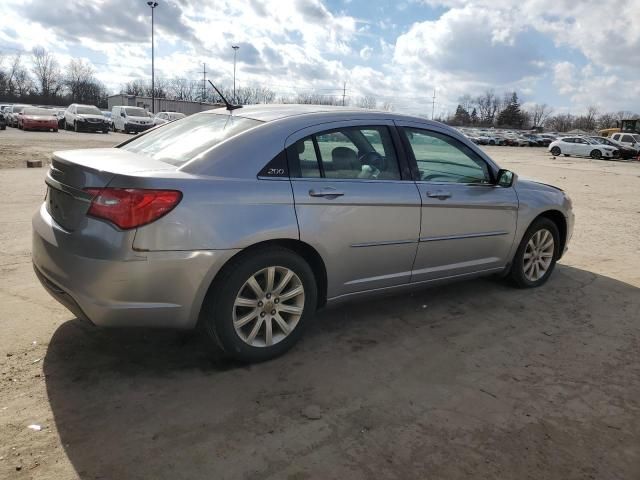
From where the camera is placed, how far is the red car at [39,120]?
31500 mm

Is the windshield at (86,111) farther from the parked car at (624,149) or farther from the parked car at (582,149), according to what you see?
the parked car at (624,149)

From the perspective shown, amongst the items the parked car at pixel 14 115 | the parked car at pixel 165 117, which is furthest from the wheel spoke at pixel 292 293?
the parked car at pixel 14 115

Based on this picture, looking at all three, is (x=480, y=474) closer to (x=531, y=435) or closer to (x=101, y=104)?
(x=531, y=435)

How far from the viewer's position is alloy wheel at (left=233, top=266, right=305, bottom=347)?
3.35 metres

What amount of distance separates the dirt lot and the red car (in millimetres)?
30990

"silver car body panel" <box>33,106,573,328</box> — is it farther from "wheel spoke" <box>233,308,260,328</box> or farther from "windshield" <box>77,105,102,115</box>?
"windshield" <box>77,105,102,115</box>

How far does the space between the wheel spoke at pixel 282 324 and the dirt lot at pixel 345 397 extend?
0.21 metres

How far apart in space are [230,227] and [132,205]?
22.1 inches

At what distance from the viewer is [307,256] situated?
143 inches

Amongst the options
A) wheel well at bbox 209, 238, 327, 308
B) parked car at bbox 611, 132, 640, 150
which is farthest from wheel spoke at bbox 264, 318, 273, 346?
parked car at bbox 611, 132, 640, 150

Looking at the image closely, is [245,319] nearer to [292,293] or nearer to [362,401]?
[292,293]

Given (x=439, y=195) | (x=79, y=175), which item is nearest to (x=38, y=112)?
(x=79, y=175)

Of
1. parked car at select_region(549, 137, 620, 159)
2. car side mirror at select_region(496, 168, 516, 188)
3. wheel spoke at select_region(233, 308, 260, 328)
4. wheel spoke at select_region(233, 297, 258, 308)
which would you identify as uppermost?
parked car at select_region(549, 137, 620, 159)

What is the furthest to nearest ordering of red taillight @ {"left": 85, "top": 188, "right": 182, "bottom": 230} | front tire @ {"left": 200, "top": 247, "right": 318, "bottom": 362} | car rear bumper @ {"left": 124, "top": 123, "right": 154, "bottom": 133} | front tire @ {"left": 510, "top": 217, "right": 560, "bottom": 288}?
car rear bumper @ {"left": 124, "top": 123, "right": 154, "bottom": 133}, front tire @ {"left": 510, "top": 217, "right": 560, "bottom": 288}, front tire @ {"left": 200, "top": 247, "right": 318, "bottom": 362}, red taillight @ {"left": 85, "top": 188, "right": 182, "bottom": 230}
